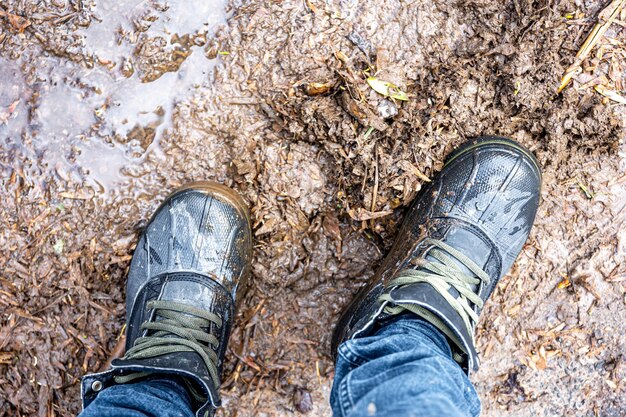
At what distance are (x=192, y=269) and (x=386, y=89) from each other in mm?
1293

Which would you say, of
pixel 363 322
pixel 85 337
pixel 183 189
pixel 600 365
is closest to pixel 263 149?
pixel 183 189

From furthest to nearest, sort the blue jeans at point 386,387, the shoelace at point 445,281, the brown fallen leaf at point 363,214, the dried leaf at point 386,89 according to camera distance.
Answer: the brown fallen leaf at point 363,214 → the dried leaf at point 386,89 → the shoelace at point 445,281 → the blue jeans at point 386,387

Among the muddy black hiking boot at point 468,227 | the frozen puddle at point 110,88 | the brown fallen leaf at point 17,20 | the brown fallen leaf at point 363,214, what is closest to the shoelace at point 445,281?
the muddy black hiking boot at point 468,227

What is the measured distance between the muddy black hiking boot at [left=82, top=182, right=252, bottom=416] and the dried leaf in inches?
33.4

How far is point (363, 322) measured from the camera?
1.99m

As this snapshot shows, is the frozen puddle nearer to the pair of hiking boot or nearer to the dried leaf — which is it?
the pair of hiking boot

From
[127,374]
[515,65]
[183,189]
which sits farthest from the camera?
[183,189]

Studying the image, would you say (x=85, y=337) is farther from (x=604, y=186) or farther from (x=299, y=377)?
(x=604, y=186)

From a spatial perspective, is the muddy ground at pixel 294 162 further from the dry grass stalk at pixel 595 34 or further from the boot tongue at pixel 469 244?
the boot tongue at pixel 469 244

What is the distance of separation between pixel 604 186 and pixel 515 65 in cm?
78

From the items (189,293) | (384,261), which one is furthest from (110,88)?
(384,261)

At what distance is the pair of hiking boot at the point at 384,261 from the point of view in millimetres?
2236

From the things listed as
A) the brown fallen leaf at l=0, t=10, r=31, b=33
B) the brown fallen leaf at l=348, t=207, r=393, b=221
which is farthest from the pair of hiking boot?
the brown fallen leaf at l=0, t=10, r=31, b=33

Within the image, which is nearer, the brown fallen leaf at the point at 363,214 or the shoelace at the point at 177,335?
the shoelace at the point at 177,335
